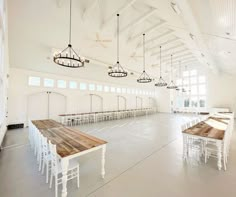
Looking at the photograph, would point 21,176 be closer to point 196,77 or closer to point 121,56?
point 121,56

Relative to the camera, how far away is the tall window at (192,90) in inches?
592

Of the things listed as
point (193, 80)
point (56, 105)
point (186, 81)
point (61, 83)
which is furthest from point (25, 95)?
point (193, 80)

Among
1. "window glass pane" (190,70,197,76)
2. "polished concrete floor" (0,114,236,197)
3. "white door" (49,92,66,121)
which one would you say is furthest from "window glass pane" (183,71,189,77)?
"white door" (49,92,66,121)

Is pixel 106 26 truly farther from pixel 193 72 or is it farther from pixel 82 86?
pixel 193 72

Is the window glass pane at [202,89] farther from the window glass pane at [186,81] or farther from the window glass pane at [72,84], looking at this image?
the window glass pane at [72,84]

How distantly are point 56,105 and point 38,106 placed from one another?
107cm

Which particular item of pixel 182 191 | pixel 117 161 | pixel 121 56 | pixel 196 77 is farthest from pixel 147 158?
pixel 196 77

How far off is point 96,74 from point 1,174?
25.8 feet

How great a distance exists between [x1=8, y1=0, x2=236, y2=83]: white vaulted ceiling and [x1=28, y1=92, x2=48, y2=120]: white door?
1656 millimetres

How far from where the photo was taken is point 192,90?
51.7ft

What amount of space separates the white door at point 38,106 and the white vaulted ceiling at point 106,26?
5.43ft

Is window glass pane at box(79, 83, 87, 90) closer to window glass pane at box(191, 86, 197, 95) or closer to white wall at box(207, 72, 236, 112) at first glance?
window glass pane at box(191, 86, 197, 95)

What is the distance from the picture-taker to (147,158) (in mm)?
3570

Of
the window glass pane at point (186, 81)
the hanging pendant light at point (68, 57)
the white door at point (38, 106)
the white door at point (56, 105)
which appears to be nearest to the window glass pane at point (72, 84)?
the white door at point (56, 105)
